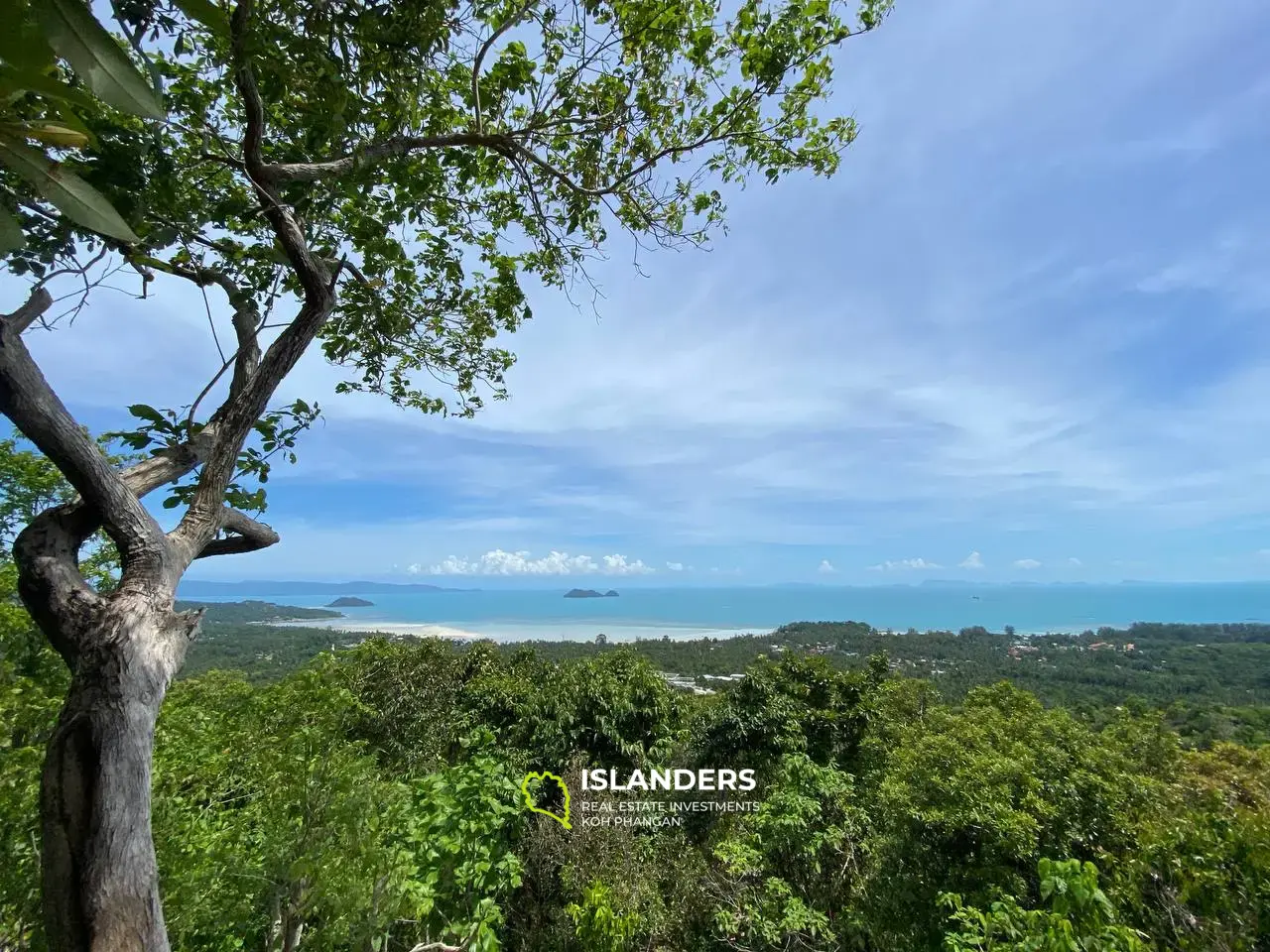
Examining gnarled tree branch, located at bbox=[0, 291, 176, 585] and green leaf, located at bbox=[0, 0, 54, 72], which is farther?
gnarled tree branch, located at bbox=[0, 291, 176, 585]

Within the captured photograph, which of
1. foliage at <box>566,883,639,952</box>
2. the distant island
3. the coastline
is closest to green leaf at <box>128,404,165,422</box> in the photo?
foliage at <box>566,883,639,952</box>

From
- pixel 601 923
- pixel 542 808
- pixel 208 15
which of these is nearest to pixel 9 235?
pixel 208 15

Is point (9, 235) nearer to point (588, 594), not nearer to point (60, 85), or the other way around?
point (60, 85)

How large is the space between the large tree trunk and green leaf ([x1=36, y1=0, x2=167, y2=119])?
1170 mm

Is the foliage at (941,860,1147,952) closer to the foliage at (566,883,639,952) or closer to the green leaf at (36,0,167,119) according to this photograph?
the green leaf at (36,0,167,119)

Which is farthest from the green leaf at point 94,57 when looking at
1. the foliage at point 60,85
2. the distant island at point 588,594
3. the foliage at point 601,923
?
the distant island at point 588,594

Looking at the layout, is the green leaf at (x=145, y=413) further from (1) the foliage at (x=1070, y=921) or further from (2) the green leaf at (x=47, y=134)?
(1) the foliage at (x=1070, y=921)

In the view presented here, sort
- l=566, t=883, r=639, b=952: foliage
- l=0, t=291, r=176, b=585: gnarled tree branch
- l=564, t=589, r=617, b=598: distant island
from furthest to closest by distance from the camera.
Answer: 1. l=564, t=589, r=617, b=598: distant island
2. l=566, t=883, r=639, b=952: foliage
3. l=0, t=291, r=176, b=585: gnarled tree branch

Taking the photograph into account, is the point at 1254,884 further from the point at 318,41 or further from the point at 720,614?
the point at 720,614

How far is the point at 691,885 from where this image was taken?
591cm

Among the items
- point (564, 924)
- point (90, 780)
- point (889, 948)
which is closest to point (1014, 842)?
point (889, 948)

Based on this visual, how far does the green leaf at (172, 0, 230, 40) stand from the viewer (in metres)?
0.48

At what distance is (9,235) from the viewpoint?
0.43m

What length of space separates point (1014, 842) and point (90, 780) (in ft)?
19.5
